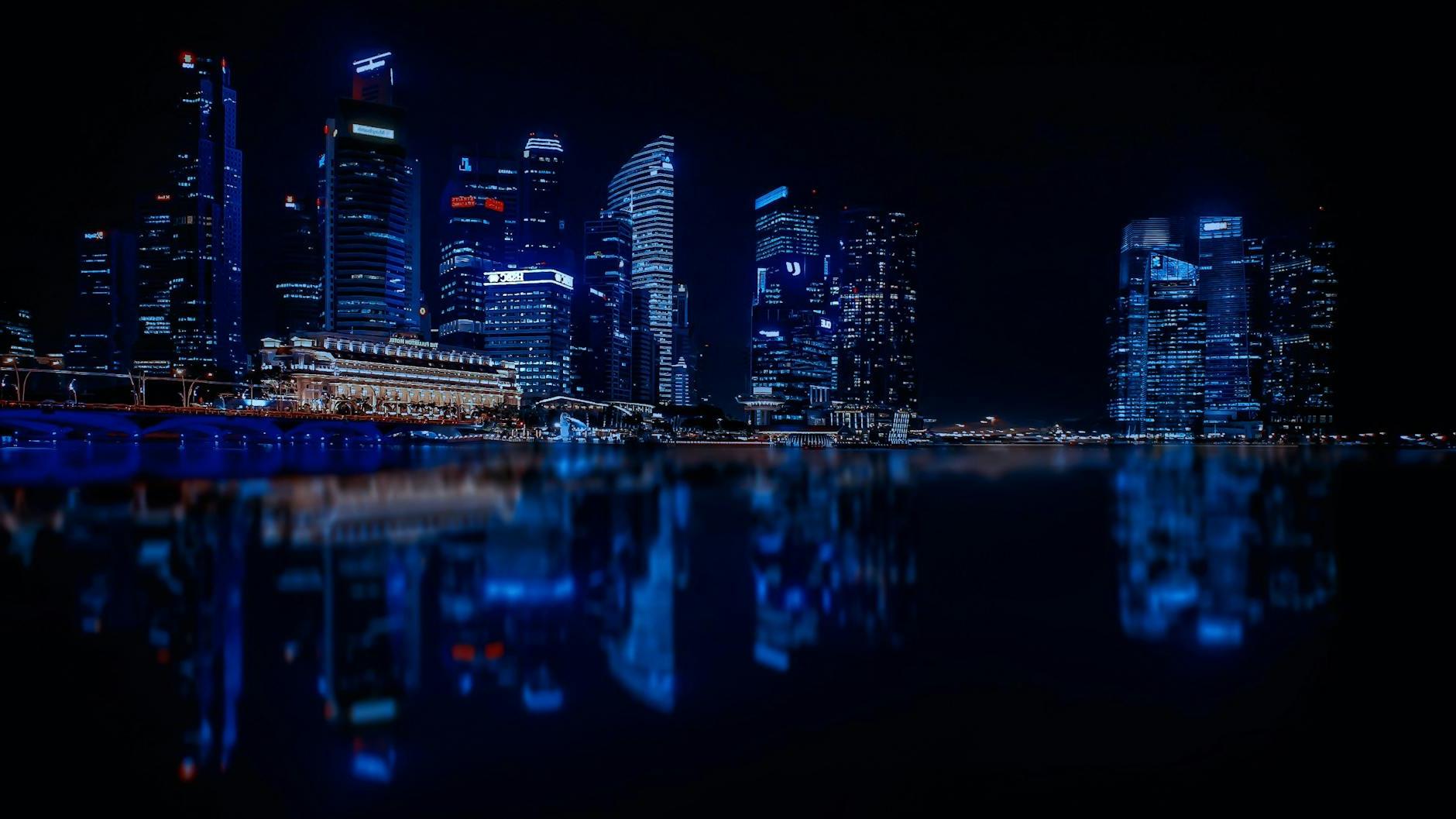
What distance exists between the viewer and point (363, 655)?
24.1 ft

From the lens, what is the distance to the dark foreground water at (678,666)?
4918 mm

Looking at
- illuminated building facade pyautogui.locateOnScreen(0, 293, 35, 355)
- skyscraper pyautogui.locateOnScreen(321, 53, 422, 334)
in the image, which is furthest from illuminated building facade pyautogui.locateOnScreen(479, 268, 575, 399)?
illuminated building facade pyautogui.locateOnScreen(0, 293, 35, 355)

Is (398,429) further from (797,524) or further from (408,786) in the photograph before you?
(408,786)

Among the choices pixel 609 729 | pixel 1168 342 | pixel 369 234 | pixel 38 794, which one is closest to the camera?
pixel 38 794

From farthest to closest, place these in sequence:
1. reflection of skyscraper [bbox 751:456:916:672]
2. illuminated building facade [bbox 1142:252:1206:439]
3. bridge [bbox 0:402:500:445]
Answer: illuminated building facade [bbox 1142:252:1206:439] < bridge [bbox 0:402:500:445] < reflection of skyscraper [bbox 751:456:916:672]

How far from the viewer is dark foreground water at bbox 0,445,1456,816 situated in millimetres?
4918

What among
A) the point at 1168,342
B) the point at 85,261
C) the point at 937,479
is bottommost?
the point at 937,479

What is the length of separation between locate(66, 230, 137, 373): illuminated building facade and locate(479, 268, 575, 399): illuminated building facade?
78065mm

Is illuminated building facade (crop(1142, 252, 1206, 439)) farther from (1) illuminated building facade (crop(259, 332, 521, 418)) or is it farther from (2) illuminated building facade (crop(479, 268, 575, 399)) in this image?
(1) illuminated building facade (crop(259, 332, 521, 418))

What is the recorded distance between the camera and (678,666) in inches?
286

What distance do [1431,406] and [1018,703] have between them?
12512cm

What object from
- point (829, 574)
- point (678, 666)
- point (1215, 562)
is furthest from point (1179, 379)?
point (678, 666)

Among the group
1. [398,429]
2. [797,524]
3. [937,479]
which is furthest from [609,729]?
[398,429]

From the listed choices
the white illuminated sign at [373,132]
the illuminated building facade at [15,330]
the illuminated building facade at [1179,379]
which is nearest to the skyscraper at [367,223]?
the white illuminated sign at [373,132]
